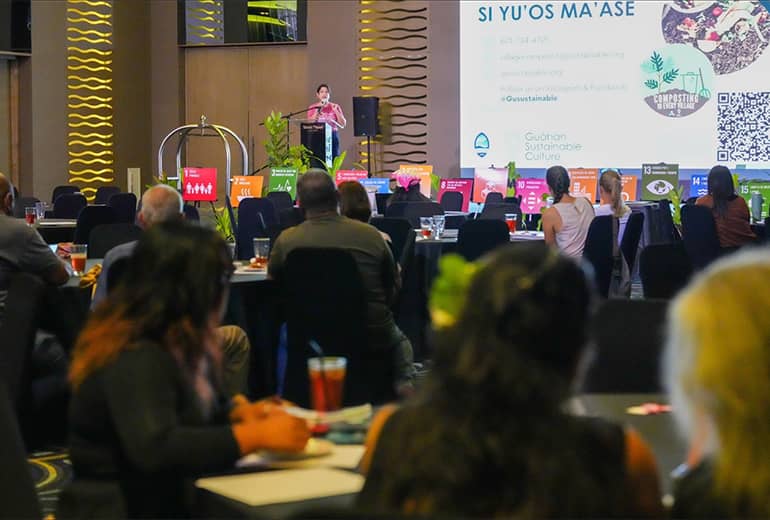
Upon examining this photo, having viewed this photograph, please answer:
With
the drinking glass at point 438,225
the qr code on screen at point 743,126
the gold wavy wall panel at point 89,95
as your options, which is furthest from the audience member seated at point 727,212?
the gold wavy wall panel at point 89,95

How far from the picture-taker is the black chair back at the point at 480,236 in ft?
23.2

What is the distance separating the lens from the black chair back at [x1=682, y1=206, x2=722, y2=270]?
7793 mm

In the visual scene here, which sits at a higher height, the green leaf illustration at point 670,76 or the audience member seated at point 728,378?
the green leaf illustration at point 670,76

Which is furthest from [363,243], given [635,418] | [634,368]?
[635,418]

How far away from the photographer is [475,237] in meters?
7.10

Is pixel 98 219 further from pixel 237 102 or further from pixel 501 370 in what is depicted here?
pixel 237 102

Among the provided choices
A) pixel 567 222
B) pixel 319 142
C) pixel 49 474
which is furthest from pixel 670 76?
pixel 49 474

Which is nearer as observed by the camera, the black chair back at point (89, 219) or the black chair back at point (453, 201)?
the black chair back at point (89, 219)

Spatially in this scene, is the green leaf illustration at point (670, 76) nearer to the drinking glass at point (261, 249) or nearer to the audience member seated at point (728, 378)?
the drinking glass at point (261, 249)

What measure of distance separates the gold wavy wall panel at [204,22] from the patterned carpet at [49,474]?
41.5 ft

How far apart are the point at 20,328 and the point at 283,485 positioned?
1.61 m

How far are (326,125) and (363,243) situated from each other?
31.8ft

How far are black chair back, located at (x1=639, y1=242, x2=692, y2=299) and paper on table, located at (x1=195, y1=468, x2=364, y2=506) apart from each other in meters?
2.78

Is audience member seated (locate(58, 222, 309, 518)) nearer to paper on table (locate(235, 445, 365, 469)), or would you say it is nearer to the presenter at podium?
paper on table (locate(235, 445, 365, 469))
